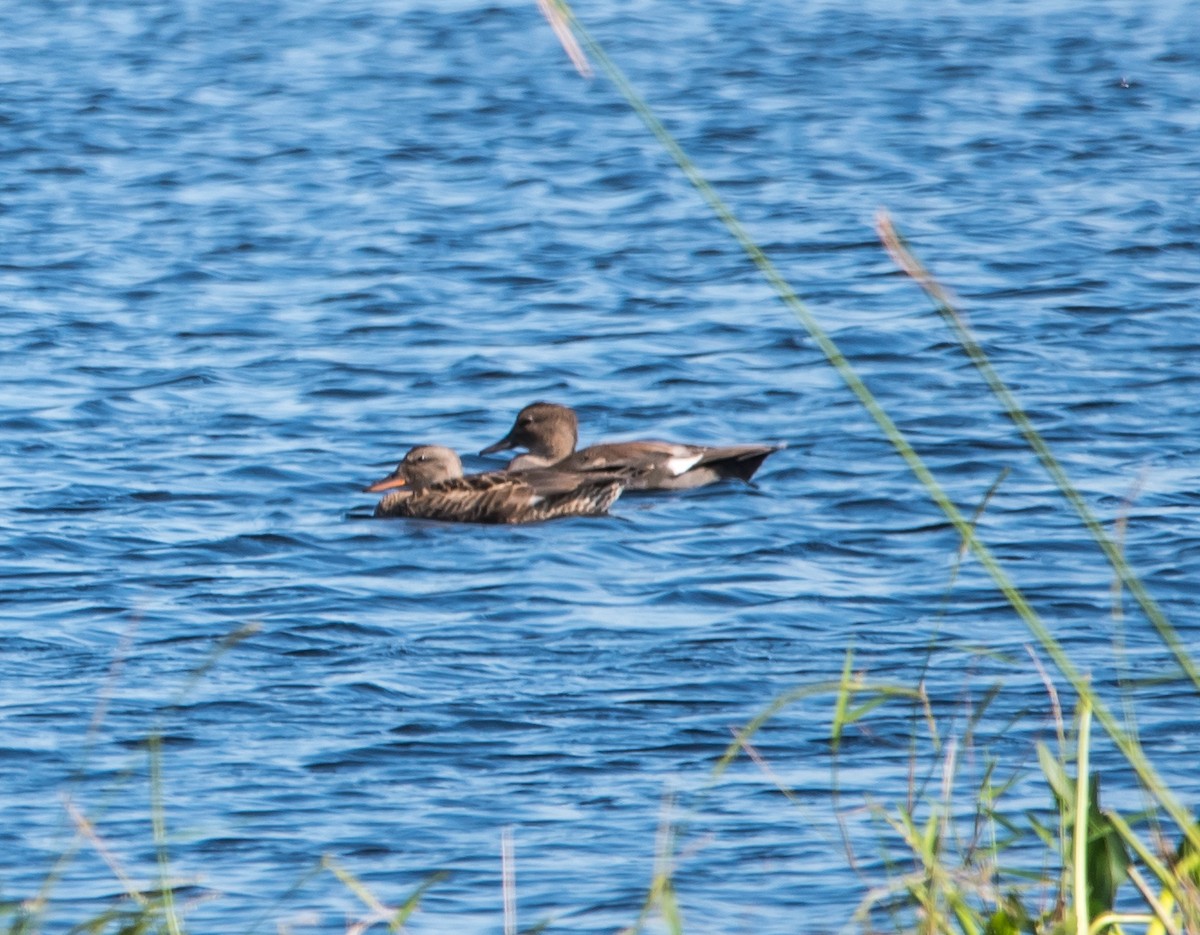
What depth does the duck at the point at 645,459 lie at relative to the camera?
10852 mm

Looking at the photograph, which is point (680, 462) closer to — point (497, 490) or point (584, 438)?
point (497, 490)

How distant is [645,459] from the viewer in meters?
10.9

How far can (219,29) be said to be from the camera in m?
27.2

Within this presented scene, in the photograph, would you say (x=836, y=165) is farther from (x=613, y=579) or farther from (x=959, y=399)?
(x=613, y=579)

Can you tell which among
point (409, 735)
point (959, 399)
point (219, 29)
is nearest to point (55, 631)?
point (409, 735)

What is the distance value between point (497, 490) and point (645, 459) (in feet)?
2.27

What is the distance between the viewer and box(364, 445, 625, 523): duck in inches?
421

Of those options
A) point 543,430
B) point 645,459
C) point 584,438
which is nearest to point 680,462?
point 645,459

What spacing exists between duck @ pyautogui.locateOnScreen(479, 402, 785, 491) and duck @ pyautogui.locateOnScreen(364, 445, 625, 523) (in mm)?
114

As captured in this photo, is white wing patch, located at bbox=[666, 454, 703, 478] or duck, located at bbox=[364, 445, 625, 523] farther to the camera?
white wing patch, located at bbox=[666, 454, 703, 478]

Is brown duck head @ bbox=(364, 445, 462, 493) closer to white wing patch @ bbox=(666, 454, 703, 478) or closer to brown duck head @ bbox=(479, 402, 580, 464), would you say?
brown duck head @ bbox=(479, 402, 580, 464)

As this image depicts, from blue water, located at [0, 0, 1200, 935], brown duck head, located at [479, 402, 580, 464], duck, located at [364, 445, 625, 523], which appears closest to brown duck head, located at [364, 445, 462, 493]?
duck, located at [364, 445, 625, 523]

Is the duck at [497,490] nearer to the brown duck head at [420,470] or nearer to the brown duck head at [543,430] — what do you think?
the brown duck head at [420,470]

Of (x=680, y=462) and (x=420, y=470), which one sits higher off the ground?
(x=420, y=470)
